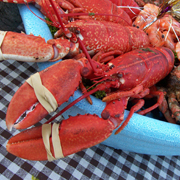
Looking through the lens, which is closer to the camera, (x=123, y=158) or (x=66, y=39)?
(x=66, y=39)

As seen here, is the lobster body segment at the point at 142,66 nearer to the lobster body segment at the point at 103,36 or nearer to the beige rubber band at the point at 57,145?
the lobster body segment at the point at 103,36

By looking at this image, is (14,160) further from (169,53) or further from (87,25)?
(169,53)

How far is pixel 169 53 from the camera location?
1205 millimetres

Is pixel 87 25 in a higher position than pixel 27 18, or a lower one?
lower

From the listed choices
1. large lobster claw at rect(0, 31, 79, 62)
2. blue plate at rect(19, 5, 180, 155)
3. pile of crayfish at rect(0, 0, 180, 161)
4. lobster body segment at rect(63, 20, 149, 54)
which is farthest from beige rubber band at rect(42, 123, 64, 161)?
lobster body segment at rect(63, 20, 149, 54)

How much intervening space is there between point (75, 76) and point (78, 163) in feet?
2.00

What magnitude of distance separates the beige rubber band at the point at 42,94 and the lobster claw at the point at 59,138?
89 millimetres

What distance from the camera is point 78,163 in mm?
988

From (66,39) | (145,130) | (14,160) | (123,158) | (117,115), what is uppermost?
(66,39)

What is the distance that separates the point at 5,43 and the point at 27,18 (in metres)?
0.28

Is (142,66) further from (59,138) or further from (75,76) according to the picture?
(59,138)

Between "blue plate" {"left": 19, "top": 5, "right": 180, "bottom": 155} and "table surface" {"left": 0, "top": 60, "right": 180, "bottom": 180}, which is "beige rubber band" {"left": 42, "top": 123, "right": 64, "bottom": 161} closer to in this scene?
"blue plate" {"left": 19, "top": 5, "right": 180, "bottom": 155}

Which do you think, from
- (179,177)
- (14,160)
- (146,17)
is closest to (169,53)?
(146,17)

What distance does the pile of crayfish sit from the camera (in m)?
0.60
